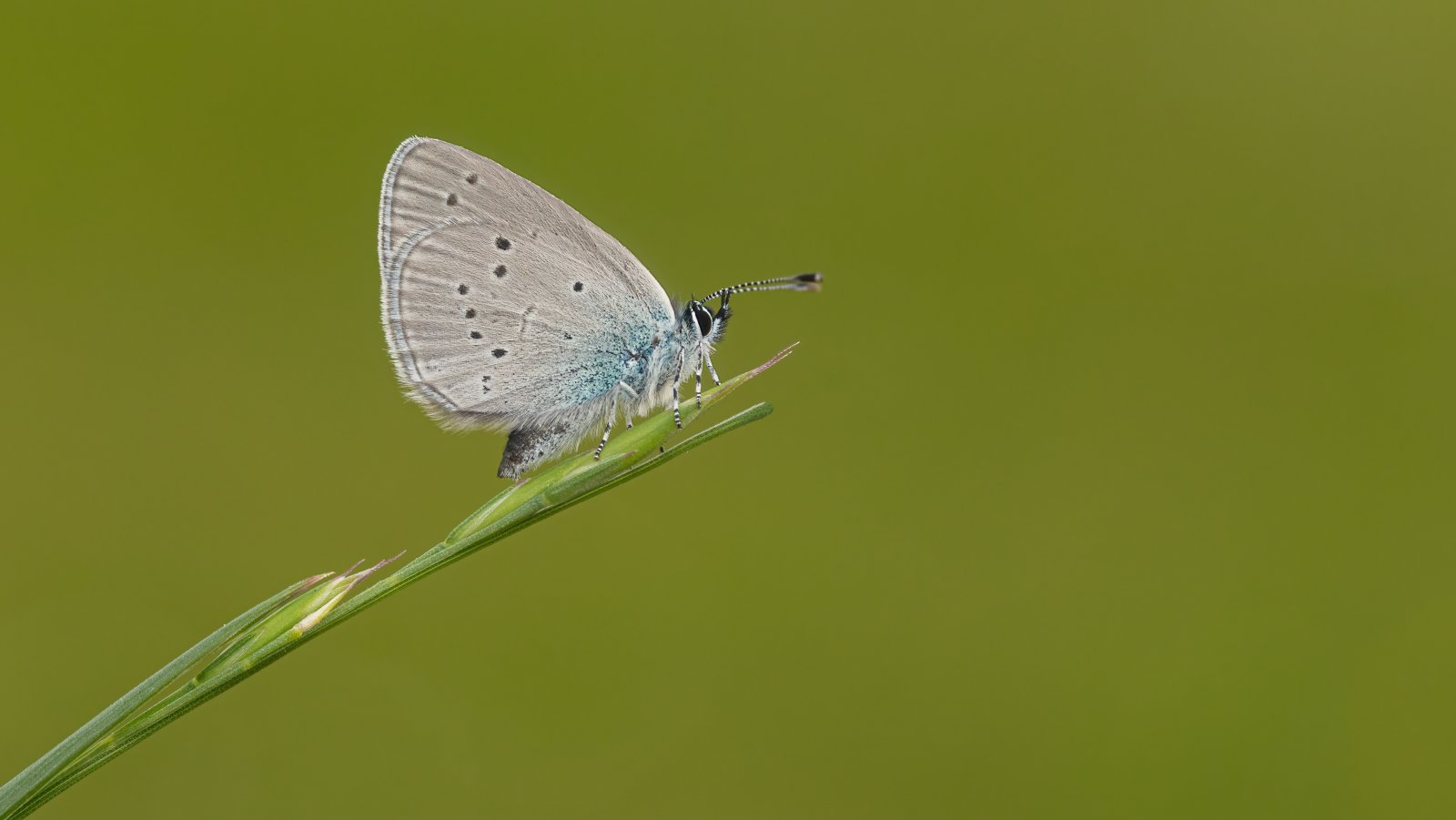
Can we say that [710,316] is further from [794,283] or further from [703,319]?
[794,283]

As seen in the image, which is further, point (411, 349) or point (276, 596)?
point (411, 349)

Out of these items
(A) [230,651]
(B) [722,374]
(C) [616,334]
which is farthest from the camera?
A: (B) [722,374]

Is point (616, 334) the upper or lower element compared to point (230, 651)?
upper

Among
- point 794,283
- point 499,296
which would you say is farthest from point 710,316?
point 499,296

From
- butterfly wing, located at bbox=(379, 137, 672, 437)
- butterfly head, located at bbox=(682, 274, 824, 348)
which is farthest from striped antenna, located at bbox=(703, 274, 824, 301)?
butterfly wing, located at bbox=(379, 137, 672, 437)

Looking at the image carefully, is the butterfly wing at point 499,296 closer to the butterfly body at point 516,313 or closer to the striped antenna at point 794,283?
the butterfly body at point 516,313

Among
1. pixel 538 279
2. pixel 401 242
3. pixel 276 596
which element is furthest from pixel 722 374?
pixel 276 596

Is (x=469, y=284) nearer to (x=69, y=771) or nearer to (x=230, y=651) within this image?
(x=230, y=651)
